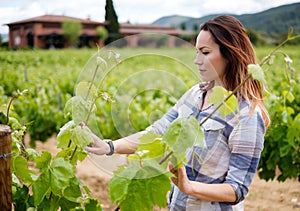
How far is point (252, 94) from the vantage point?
1.77m

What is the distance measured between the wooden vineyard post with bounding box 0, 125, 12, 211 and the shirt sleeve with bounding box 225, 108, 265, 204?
29.0 inches

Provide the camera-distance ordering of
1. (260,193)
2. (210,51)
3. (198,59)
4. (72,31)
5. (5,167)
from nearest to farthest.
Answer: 1. (198,59)
2. (5,167)
3. (210,51)
4. (260,193)
5. (72,31)

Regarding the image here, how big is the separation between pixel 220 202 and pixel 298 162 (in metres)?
3.03

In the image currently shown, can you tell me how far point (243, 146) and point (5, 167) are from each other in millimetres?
794

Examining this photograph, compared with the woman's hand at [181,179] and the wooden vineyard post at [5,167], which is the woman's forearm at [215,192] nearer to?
the woman's hand at [181,179]

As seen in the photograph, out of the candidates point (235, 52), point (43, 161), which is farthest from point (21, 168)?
point (235, 52)

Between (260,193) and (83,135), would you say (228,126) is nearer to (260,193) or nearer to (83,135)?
(83,135)

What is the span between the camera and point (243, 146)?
172cm

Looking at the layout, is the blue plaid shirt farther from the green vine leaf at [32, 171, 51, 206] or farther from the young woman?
the green vine leaf at [32, 171, 51, 206]

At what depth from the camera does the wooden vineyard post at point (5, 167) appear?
5.08 ft

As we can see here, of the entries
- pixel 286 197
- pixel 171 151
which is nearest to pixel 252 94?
pixel 171 151

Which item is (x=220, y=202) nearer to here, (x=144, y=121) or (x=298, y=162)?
(x=298, y=162)

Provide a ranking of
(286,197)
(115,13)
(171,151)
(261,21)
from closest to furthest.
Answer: (171,151)
(115,13)
(286,197)
(261,21)

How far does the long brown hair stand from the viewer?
1728mm
